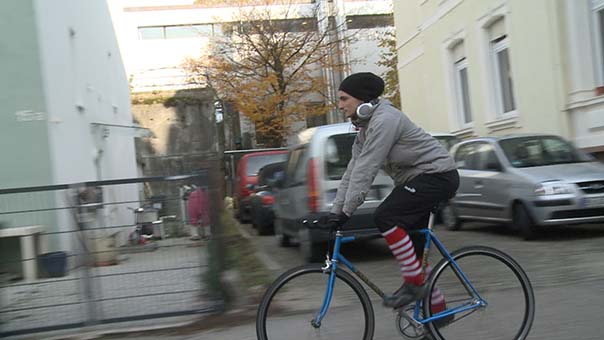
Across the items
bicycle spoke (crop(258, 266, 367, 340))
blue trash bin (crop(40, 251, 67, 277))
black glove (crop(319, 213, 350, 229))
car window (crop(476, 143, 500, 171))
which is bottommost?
bicycle spoke (crop(258, 266, 367, 340))

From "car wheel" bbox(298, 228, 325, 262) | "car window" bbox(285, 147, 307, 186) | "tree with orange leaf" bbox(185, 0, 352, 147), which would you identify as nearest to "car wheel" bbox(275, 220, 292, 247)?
"car window" bbox(285, 147, 307, 186)

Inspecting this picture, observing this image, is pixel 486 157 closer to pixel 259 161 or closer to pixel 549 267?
pixel 549 267

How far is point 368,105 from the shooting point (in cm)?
370

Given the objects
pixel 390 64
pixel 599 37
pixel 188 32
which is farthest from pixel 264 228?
pixel 188 32

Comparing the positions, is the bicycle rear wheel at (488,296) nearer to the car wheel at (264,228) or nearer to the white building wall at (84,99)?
the white building wall at (84,99)

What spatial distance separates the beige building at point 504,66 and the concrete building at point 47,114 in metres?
9.19

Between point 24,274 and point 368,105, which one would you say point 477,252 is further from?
point 24,274

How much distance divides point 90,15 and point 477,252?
12.5 meters

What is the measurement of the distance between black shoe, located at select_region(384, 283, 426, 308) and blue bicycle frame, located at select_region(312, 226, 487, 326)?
2.4 inches

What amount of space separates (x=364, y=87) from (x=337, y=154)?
387 cm

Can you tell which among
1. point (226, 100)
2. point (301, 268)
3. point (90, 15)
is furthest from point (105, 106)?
point (226, 100)

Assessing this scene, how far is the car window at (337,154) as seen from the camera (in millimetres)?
7465

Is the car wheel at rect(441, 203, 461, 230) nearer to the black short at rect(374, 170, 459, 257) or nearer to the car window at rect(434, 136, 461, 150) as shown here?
the car window at rect(434, 136, 461, 150)

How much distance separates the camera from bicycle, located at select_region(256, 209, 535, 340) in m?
3.71
